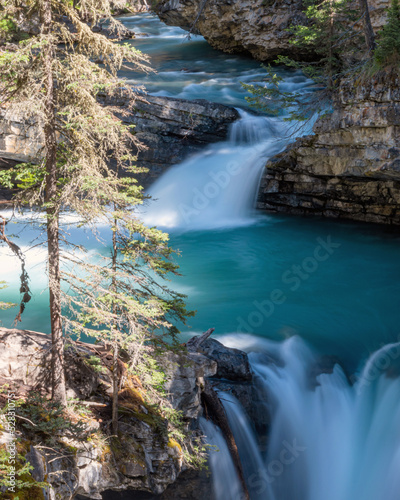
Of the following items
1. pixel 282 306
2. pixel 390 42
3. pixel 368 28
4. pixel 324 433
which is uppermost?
pixel 368 28

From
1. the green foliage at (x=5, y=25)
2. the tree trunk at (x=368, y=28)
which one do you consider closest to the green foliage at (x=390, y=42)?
the tree trunk at (x=368, y=28)

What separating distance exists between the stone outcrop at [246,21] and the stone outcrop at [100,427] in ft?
62.8

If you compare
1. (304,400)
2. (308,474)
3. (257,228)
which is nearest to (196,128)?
(257,228)

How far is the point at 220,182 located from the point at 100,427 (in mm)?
13377

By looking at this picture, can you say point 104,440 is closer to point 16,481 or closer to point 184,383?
point 184,383

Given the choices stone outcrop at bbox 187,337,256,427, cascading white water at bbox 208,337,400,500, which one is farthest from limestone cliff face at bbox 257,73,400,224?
stone outcrop at bbox 187,337,256,427

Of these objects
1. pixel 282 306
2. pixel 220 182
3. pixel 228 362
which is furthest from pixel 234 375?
pixel 220 182

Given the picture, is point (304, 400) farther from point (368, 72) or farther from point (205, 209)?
point (205, 209)

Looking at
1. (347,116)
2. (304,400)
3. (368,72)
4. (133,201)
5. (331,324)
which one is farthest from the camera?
(347,116)

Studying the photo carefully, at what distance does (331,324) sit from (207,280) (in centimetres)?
398

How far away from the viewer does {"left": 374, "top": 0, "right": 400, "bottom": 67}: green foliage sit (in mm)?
11315

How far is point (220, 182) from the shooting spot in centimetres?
1819

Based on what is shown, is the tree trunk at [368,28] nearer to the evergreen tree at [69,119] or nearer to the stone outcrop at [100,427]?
the evergreen tree at [69,119]

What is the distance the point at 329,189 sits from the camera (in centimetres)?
1633
